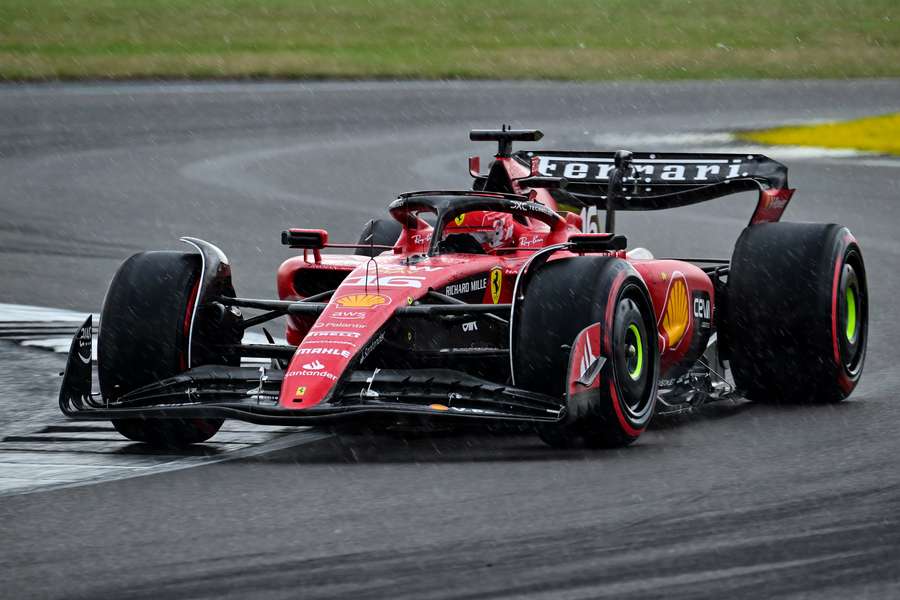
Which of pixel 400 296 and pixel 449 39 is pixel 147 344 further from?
pixel 449 39

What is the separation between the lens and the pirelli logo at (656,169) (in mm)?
10039

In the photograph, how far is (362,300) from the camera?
7836 mm

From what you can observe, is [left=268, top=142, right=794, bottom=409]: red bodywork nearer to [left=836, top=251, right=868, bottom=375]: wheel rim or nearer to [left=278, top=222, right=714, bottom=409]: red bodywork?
[left=278, top=222, right=714, bottom=409]: red bodywork

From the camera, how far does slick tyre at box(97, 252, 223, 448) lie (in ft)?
26.0

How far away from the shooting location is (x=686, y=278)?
347 inches

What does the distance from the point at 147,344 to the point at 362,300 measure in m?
1.05

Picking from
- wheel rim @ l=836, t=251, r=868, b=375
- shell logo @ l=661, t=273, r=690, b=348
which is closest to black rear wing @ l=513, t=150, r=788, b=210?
wheel rim @ l=836, t=251, r=868, b=375

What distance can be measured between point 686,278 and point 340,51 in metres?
27.2

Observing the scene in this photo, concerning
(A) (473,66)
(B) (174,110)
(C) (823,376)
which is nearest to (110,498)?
(C) (823,376)

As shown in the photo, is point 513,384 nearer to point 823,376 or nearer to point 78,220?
point 823,376

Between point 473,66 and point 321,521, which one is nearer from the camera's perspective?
point 321,521

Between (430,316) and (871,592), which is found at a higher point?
(430,316)

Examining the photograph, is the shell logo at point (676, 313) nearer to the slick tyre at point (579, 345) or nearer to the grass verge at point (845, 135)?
the slick tyre at point (579, 345)

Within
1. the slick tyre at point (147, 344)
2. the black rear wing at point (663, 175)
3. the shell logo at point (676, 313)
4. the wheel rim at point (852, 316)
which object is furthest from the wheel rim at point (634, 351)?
the slick tyre at point (147, 344)
